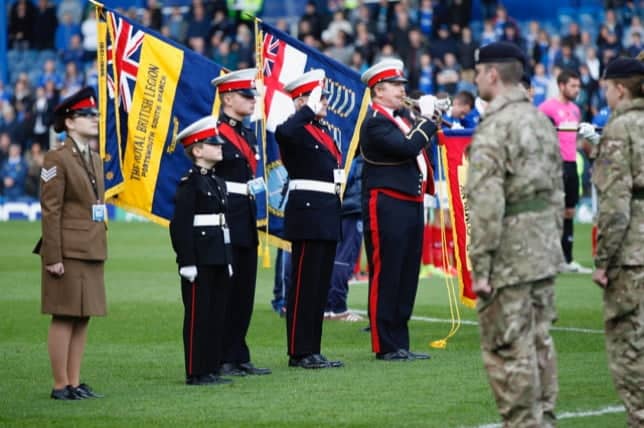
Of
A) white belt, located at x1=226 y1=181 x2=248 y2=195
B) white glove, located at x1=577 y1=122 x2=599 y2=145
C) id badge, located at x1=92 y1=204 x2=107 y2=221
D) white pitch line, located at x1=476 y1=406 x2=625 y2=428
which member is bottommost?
white pitch line, located at x1=476 y1=406 x2=625 y2=428

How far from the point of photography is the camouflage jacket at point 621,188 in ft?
26.7

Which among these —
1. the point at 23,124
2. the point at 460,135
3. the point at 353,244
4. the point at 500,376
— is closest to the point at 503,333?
the point at 500,376

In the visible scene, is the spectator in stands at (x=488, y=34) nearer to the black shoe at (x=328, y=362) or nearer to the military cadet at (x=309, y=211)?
the military cadet at (x=309, y=211)

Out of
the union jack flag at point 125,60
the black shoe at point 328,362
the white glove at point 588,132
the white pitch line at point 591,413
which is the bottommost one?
the white pitch line at point 591,413

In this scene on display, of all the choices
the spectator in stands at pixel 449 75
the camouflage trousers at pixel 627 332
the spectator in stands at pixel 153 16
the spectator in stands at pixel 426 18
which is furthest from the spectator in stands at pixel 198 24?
the camouflage trousers at pixel 627 332

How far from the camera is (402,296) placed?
1181 centimetres

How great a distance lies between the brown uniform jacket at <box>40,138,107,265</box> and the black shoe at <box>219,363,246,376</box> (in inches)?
58.7

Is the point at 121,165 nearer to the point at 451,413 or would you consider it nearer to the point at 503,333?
the point at 451,413

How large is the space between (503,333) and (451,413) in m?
1.80

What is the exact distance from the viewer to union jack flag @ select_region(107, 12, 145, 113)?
41.9 ft

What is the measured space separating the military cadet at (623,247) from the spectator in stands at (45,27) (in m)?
31.2

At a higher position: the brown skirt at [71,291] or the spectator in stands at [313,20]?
the spectator in stands at [313,20]

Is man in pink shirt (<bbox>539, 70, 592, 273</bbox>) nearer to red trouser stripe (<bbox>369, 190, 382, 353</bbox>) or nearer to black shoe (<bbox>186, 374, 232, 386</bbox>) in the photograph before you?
red trouser stripe (<bbox>369, 190, 382, 353</bbox>)

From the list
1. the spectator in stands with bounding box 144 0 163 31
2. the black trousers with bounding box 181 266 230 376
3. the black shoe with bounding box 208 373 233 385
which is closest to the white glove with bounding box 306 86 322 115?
the black trousers with bounding box 181 266 230 376
